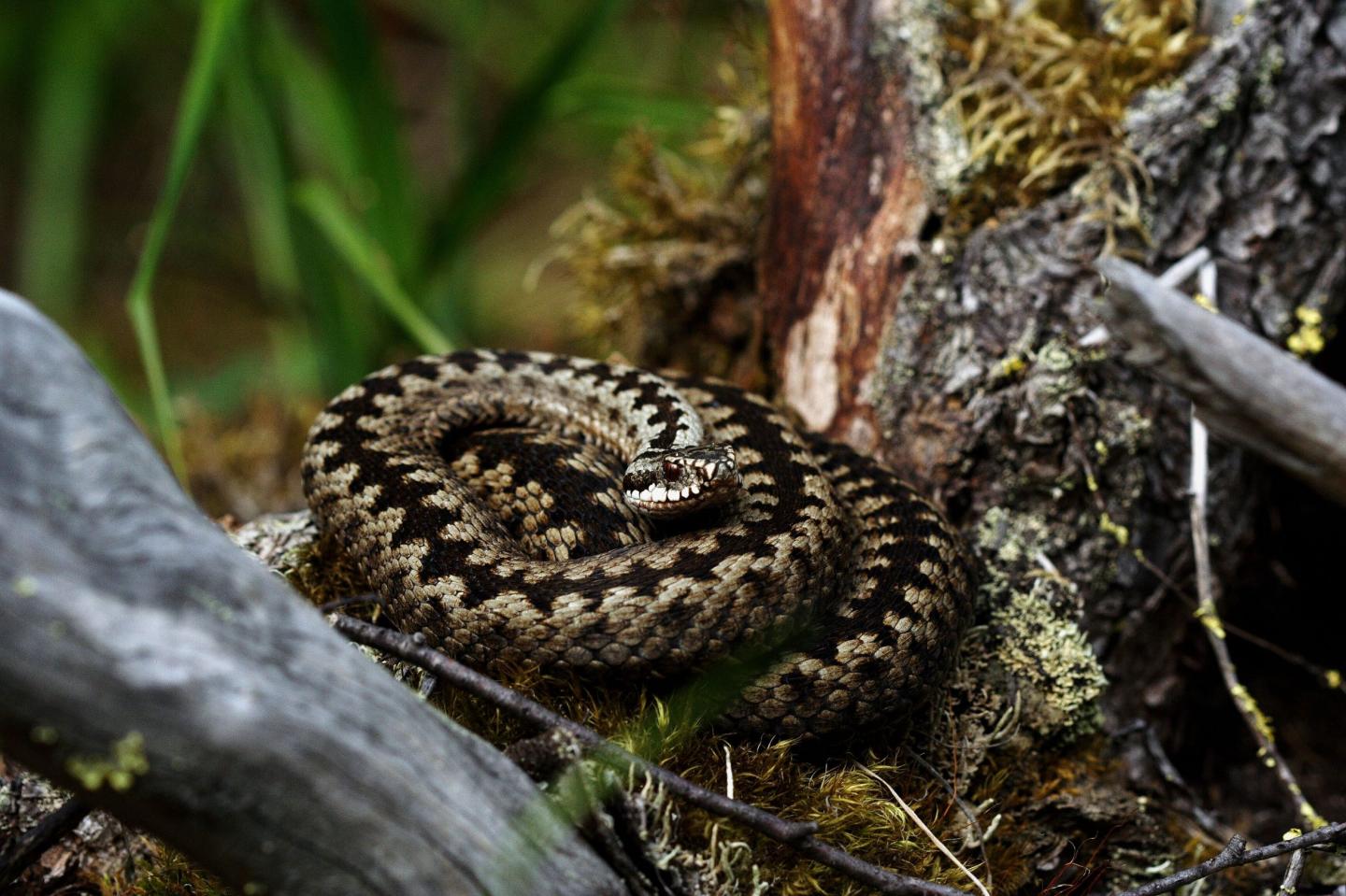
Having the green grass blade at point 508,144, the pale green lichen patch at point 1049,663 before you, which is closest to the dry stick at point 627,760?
the pale green lichen patch at point 1049,663

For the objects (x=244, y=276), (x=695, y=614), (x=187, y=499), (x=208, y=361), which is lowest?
(x=208, y=361)

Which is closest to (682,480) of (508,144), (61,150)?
(508,144)

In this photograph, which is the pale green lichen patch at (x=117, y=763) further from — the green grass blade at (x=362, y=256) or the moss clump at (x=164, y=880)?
A: the green grass blade at (x=362, y=256)

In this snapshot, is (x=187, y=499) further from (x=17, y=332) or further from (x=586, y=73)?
(x=586, y=73)

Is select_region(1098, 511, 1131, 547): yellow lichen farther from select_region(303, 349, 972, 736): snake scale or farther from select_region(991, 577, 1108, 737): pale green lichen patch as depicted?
select_region(303, 349, 972, 736): snake scale

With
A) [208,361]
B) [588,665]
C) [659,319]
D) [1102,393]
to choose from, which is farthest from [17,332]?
[208,361]

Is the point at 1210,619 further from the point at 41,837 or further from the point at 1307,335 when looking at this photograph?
the point at 41,837
